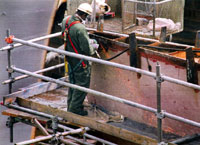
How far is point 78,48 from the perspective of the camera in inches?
311

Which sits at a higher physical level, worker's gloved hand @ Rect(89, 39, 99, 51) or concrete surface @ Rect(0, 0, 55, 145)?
worker's gloved hand @ Rect(89, 39, 99, 51)

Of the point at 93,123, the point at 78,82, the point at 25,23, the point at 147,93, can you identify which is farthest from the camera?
the point at 25,23

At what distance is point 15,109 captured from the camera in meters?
8.20

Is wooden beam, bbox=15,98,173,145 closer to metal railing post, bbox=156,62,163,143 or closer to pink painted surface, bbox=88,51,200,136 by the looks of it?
metal railing post, bbox=156,62,163,143

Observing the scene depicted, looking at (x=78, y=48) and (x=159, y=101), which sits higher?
(x=78, y=48)

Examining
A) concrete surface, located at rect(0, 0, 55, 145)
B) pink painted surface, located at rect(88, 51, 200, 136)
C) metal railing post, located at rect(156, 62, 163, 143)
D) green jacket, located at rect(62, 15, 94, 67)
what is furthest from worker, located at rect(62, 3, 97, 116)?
concrete surface, located at rect(0, 0, 55, 145)

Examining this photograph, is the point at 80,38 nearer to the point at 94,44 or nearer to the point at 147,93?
the point at 94,44

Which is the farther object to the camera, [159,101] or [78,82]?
[78,82]

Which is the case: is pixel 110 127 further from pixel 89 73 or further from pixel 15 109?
pixel 15 109

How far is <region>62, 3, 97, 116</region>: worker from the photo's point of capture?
25.3 ft

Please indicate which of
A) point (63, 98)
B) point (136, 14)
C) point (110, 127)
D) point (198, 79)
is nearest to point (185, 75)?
point (198, 79)

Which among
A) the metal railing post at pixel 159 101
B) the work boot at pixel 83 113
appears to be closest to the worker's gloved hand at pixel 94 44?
the work boot at pixel 83 113

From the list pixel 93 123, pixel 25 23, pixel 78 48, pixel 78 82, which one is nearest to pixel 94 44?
pixel 78 48

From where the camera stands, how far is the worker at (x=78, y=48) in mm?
7727
